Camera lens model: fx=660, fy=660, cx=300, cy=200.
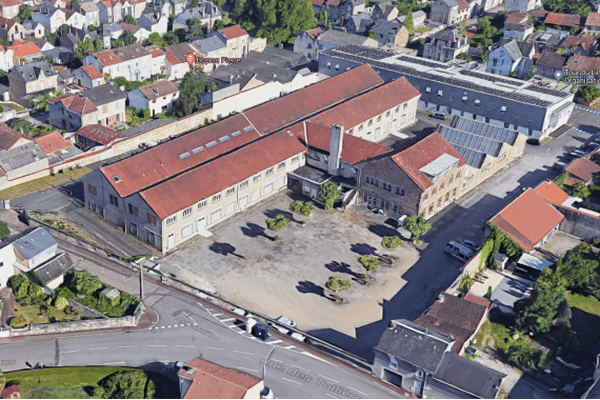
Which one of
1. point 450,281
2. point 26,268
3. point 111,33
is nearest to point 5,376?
point 26,268

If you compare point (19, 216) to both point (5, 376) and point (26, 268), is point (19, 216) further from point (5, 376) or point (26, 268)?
point (5, 376)

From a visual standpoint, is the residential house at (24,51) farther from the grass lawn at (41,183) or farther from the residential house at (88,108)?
the grass lawn at (41,183)

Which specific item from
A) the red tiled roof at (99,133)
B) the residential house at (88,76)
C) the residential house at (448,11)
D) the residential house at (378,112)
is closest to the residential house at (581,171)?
the residential house at (378,112)

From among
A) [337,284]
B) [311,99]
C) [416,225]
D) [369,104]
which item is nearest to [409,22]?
[369,104]

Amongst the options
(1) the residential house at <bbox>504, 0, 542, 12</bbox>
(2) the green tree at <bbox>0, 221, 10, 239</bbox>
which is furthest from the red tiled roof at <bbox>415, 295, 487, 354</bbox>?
(1) the residential house at <bbox>504, 0, 542, 12</bbox>

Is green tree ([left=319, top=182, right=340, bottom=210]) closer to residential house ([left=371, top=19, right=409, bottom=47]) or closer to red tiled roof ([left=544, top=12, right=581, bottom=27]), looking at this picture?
residential house ([left=371, top=19, right=409, bottom=47])

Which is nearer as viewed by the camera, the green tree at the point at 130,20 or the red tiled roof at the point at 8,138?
the red tiled roof at the point at 8,138

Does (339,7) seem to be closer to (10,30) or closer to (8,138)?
(10,30)
